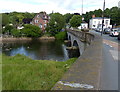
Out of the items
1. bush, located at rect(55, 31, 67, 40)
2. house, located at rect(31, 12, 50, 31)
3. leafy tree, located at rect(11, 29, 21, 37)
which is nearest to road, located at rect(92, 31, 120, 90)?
bush, located at rect(55, 31, 67, 40)

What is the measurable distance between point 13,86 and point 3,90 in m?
0.35

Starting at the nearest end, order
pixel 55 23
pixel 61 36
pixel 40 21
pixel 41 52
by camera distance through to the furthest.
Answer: pixel 41 52 < pixel 55 23 < pixel 61 36 < pixel 40 21

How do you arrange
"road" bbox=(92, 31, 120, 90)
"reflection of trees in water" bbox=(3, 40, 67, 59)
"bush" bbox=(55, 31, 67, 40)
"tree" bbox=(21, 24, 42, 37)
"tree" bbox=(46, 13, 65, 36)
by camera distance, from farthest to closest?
"bush" bbox=(55, 31, 67, 40)
"tree" bbox=(46, 13, 65, 36)
"tree" bbox=(21, 24, 42, 37)
"reflection of trees in water" bbox=(3, 40, 67, 59)
"road" bbox=(92, 31, 120, 90)

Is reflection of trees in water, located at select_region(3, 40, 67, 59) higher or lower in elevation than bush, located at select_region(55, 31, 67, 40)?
lower

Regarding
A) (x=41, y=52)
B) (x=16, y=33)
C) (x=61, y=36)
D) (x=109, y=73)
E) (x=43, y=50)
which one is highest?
(x=16, y=33)

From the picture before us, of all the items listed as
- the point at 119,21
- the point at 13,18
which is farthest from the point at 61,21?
the point at 13,18

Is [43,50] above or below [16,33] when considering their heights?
below

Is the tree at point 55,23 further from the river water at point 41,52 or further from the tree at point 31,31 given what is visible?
the river water at point 41,52

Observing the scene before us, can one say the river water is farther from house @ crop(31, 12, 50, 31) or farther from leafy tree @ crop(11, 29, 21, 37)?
house @ crop(31, 12, 50, 31)

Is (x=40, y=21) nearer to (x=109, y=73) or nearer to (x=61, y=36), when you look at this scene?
(x=61, y=36)

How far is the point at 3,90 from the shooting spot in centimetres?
369

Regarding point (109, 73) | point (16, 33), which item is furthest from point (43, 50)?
point (109, 73)

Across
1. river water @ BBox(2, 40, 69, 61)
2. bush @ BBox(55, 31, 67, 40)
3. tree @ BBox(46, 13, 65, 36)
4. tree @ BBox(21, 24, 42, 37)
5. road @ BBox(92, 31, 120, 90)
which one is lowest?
river water @ BBox(2, 40, 69, 61)

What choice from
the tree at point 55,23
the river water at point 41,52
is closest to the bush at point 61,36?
the tree at point 55,23
